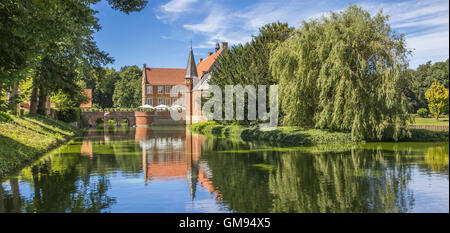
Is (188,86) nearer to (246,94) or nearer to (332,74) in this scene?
(246,94)

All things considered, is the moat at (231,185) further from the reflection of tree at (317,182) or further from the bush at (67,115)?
the bush at (67,115)

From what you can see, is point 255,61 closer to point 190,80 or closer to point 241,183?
point 241,183

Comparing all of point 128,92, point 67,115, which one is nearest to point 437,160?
point 67,115

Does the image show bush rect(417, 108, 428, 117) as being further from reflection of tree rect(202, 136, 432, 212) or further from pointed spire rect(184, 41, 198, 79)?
reflection of tree rect(202, 136, 432, 212)

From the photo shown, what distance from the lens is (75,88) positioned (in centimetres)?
3309

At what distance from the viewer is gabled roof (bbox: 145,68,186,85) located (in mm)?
82750

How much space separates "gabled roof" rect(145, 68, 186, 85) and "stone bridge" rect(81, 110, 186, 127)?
1443 cm

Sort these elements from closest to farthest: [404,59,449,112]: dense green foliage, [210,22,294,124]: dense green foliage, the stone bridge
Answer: [210,22,294,124]: dense green foliage → [404,59,449,112]: dense green foliage → the stone bridge

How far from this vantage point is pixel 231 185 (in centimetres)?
1110

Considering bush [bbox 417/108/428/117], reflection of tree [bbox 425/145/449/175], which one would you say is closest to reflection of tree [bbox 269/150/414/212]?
reflection of tree [bbox 425/145/449/175]

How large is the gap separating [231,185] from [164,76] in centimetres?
7504

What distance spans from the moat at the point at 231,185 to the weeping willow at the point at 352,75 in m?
7.08
